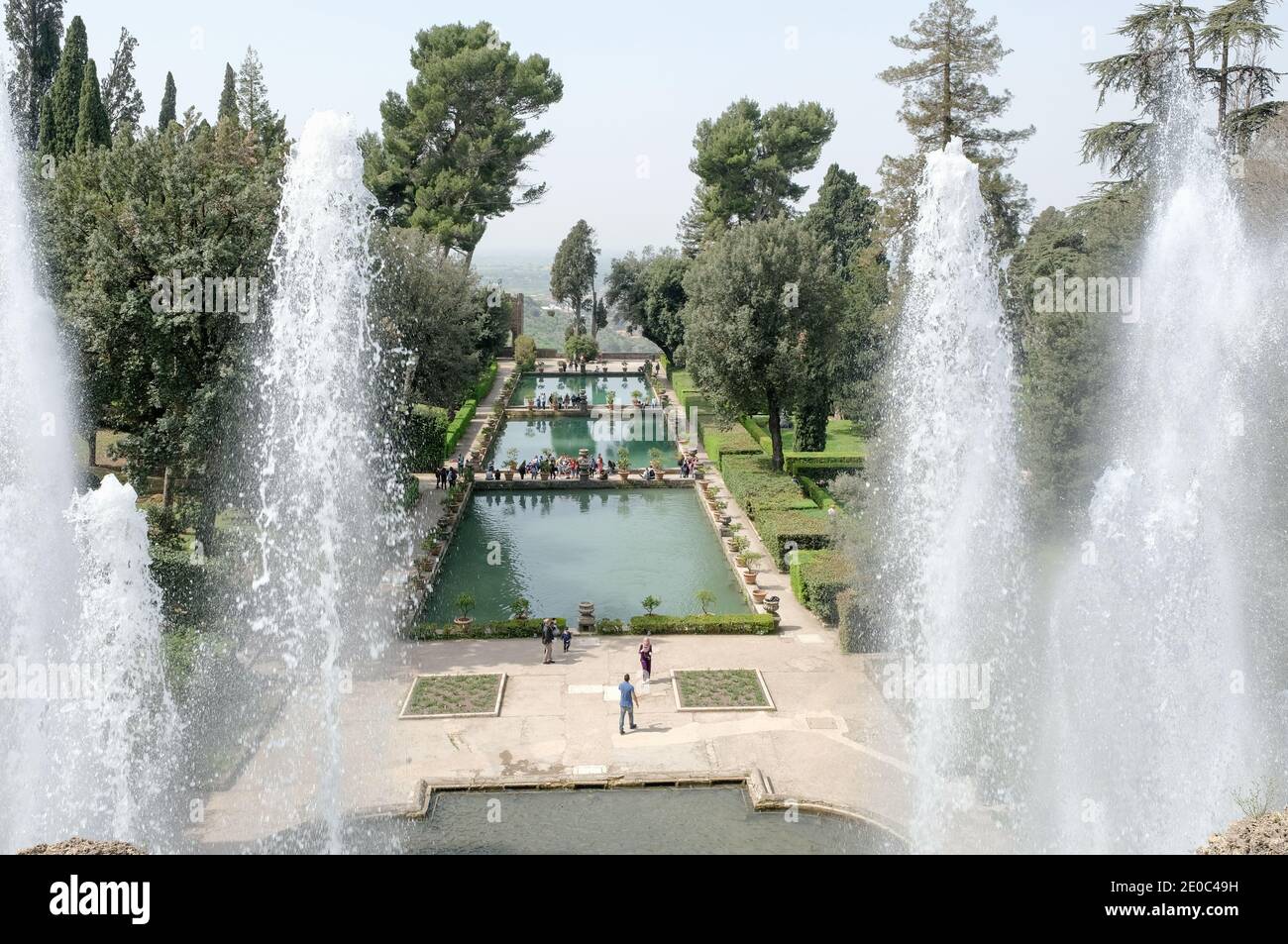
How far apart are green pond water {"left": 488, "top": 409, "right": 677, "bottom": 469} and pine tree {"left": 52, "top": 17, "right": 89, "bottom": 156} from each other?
22688mm

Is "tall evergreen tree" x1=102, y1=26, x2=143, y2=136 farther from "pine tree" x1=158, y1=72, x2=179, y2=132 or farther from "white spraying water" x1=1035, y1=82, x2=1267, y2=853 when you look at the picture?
"white spraying water" x1=1035, y1=82, x2=1267, y2=853

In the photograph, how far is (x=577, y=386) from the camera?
6731 centimetres

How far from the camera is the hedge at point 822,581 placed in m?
24.5

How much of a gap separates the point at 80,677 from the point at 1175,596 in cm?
1579

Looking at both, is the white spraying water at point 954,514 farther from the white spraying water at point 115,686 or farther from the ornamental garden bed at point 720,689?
the white spraying water at point 115,686

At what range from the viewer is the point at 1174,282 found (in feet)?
76.4

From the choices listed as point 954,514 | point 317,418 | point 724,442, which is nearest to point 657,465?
Result: point 724,442

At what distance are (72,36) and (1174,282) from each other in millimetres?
50344

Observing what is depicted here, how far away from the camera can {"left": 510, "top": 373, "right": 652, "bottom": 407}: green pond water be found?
63.5 meters

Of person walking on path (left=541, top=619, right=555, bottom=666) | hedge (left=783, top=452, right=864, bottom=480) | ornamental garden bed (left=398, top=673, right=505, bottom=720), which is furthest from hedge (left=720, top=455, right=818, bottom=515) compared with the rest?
ornamental garden bed (left=398, top=673, right=505, bottom=720)
